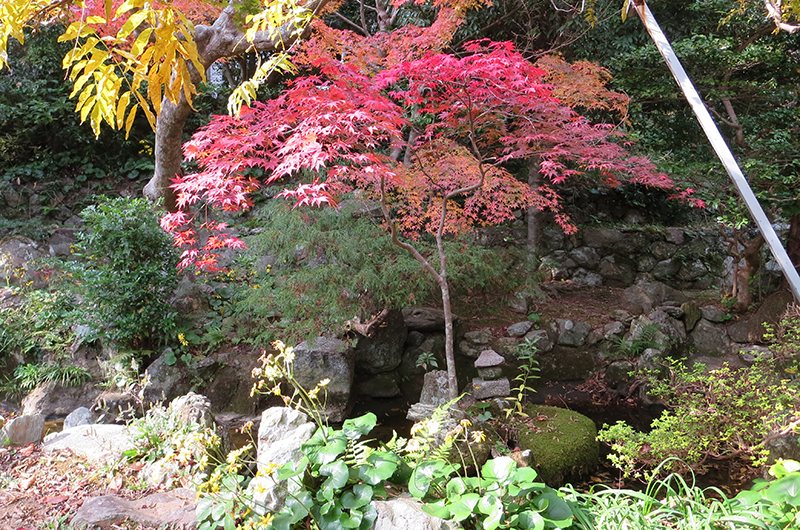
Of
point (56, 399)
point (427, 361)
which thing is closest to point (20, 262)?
point (56, 399)

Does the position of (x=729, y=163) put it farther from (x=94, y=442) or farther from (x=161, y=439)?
(x=94, y=442)

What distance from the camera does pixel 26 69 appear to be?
860 cm

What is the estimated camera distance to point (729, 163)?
1.81 meters

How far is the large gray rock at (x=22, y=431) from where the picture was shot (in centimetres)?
278

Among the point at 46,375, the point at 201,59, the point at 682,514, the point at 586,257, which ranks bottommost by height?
the point at 586,257

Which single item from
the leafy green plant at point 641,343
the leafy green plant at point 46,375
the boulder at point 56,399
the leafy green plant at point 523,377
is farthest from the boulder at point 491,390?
the leafy green plant at point 46,375

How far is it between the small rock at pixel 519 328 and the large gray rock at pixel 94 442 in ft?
15.7

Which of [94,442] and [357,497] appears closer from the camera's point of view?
[357,497]

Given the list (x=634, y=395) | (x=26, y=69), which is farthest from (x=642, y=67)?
(x=26, y=69)

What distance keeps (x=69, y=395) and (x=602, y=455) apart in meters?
5.13

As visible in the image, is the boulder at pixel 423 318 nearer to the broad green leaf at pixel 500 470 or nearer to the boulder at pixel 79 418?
the boulder at pixel 79 418

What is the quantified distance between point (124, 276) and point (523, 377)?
448cm

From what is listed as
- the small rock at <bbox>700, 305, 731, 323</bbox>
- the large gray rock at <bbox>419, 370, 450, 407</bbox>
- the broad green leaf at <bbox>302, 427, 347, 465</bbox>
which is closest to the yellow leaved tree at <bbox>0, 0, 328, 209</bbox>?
the broad green leaf at <bbox>302, 427, 347, 465</bbox>

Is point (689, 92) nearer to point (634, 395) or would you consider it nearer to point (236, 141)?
point (236, 141)
